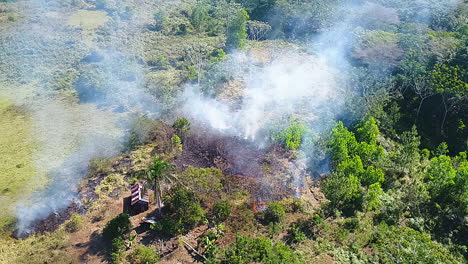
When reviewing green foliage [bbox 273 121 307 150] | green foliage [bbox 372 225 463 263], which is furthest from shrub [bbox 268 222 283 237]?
green foliage [bbox 273 121 307 150]

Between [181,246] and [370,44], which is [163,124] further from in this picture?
[370,44]

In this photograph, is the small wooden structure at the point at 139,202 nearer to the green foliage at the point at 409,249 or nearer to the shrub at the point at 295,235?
the shrub at the point at 295,235

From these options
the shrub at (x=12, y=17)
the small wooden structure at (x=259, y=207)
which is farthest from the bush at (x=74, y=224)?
the shrub at (x=12, y=17)

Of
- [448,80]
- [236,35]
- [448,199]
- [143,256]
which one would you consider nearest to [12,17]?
[236,35]

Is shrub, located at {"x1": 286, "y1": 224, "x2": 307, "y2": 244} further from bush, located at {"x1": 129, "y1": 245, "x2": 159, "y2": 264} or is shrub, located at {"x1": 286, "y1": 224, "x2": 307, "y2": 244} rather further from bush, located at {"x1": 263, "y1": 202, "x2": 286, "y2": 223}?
bush, located at {"x1": 129, "y1": 245, "x2": 159, "y2": 264}

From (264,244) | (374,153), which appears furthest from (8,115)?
(374,153)

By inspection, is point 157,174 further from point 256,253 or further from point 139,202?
point 256,253
